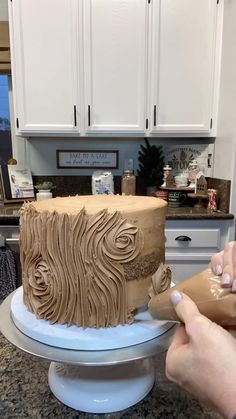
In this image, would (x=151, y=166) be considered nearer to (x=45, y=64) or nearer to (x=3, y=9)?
(x=45, y=64)

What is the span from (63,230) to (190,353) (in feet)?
1.31

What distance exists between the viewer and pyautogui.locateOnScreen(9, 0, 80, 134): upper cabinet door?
1.99 m

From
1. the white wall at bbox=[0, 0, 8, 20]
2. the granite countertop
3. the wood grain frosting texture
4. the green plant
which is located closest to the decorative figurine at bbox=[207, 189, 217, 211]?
the green plant

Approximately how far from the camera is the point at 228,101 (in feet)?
6.67

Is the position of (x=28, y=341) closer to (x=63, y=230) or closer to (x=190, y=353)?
(x=63, y=230)

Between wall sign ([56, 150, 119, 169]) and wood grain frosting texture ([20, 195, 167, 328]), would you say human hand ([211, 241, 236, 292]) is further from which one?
wall sign ([56, 150, 119, 169])

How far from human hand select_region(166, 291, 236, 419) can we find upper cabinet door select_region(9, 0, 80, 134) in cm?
188

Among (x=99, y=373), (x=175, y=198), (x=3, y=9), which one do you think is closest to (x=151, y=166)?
(x=175, y=198)

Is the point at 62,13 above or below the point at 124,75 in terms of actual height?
above

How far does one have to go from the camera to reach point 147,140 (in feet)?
8.27

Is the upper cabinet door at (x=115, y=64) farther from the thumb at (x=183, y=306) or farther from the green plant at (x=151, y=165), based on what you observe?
the thumb at (x=183, y=306)

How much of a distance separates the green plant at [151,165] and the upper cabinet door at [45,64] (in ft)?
1.97

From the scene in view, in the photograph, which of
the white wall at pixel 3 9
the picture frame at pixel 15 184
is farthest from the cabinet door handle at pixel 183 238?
the white wall at pixel 3 9

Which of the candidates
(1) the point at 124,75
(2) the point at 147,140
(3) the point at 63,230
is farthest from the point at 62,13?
(3) the point at 63,230
